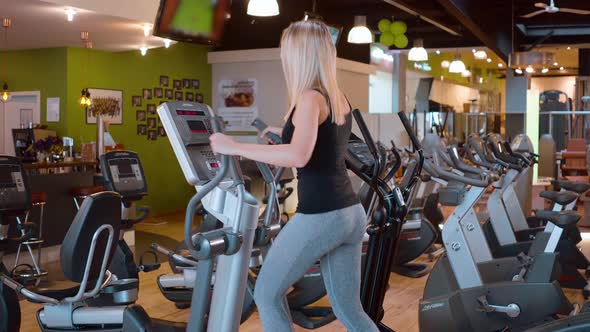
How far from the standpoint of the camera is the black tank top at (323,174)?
8.55 ft

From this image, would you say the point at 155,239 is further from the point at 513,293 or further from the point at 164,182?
the point at 513,293

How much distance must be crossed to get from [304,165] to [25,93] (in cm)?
811

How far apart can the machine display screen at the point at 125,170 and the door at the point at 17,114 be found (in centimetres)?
522

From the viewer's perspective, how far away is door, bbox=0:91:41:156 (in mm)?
9562

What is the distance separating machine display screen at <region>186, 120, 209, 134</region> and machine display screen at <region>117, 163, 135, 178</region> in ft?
6.50

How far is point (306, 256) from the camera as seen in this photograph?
2621 millimetres

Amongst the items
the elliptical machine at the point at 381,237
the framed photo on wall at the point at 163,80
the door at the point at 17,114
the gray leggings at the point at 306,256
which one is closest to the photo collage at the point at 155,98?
the framed photo on wall at the point at 163,80

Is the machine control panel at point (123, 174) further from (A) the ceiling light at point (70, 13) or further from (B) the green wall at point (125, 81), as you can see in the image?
(B) the green wall at point (125, 81)

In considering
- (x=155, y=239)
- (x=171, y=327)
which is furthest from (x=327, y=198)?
(x=155, y=239)

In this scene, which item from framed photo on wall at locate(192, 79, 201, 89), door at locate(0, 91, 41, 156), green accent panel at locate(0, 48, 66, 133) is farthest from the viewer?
framed photo on wall at locate(192, 79, 201, 89)

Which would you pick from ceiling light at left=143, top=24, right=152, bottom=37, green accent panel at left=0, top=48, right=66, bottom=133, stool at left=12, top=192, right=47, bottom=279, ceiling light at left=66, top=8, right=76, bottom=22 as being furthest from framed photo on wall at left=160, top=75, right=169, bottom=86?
stool at left=12, top=192, right=47, bottom=279

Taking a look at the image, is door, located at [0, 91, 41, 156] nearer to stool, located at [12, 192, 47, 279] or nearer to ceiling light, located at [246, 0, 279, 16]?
stool, located at [12, 192, 47, 279]

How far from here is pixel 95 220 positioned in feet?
11.1

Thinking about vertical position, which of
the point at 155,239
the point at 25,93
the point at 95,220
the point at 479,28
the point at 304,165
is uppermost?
the point at 479,28
